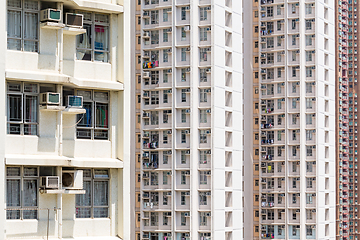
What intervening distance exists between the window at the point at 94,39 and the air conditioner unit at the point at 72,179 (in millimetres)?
2956

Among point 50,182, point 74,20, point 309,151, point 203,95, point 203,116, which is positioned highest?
point 74,20

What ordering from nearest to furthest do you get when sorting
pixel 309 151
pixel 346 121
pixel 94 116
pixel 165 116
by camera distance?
pixel 94 116 → pixel 165 116 → pixel 309 151 → pixel 346 121

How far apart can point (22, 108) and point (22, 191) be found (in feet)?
6.39

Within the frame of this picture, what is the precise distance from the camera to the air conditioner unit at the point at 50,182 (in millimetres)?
17547

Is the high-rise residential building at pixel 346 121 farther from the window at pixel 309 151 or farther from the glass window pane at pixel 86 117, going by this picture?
the glass window pane at pixel 86 117

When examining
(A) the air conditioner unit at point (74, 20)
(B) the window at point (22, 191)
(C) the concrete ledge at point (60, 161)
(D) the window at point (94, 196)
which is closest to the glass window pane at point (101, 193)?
(D) the window at point (94, 196)

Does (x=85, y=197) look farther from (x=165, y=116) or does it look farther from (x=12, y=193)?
(x=165, y=116)

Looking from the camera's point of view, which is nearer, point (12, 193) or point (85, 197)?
point (12, 193)

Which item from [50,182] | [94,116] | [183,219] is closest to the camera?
[50,182]

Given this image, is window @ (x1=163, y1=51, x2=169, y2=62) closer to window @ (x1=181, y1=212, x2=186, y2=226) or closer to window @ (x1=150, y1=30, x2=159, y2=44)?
window @ (x1=150, y1=30, x2=159, y2=44)

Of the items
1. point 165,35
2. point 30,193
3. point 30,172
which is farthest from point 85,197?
point 165,35

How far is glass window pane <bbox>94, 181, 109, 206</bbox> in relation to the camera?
18875 millimetres

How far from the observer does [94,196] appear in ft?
61.8

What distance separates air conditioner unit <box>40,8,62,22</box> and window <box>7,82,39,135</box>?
1.60m
